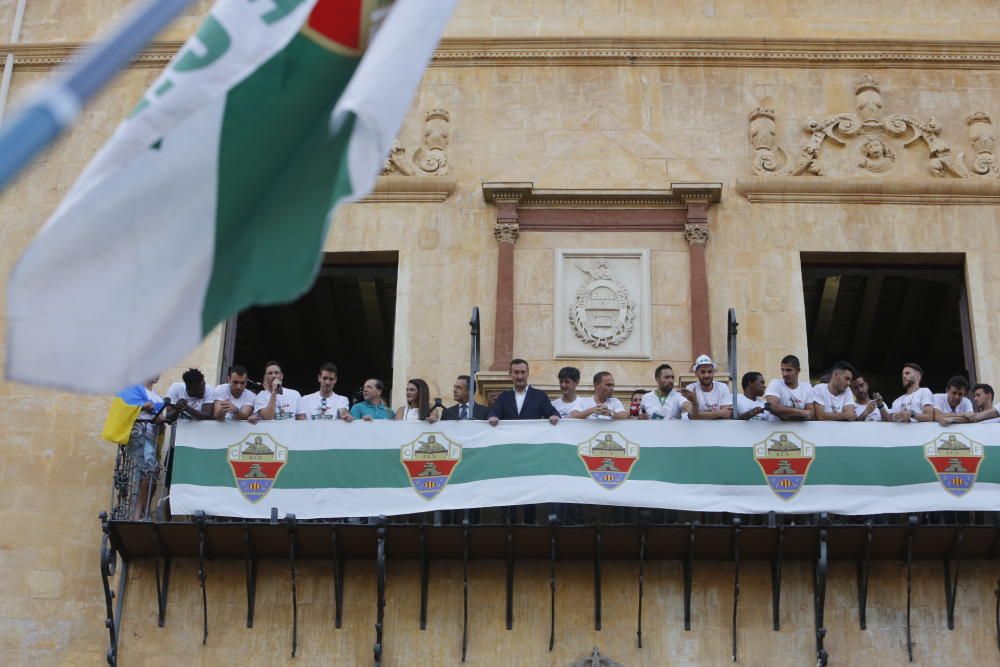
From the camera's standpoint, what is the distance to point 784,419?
16578mm

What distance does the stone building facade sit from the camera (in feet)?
62.3

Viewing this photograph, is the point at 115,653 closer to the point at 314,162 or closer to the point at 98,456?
the point at 98,456

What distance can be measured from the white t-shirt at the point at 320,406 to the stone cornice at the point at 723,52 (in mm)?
5346

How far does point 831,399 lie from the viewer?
55.8 ft

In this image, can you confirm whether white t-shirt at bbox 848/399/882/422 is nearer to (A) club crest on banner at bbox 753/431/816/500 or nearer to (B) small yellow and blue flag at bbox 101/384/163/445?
(A) club crest on banner at bbox 753/431/816/500

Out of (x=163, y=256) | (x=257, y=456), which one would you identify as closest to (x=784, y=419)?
(x=257, y=456)

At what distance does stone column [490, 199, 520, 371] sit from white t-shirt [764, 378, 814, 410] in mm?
3424

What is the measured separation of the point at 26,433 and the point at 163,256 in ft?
39.3

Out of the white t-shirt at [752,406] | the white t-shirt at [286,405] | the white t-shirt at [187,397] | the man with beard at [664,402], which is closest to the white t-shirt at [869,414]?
the white t-shirt at [752,406]

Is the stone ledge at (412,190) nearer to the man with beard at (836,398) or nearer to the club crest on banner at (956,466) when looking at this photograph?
Answer: the man with beard at (836,398)

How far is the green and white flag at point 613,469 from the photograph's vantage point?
16.3 metres

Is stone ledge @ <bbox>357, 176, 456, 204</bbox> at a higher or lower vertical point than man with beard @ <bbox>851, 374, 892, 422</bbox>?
higher

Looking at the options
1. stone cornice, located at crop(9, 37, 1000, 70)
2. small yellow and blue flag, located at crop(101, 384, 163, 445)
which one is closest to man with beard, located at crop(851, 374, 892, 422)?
stone cornice, located at crop(9, 37, 1000, 70)

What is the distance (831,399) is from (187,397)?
263 inches
